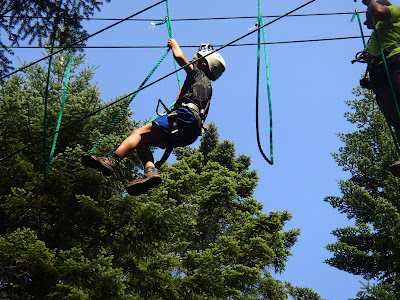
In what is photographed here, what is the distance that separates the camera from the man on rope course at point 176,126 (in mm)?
6137

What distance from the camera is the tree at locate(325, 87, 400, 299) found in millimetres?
15812

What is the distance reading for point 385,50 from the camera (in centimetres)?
696

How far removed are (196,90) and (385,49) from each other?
232cm

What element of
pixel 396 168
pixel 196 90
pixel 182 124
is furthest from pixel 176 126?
pixel 396 168

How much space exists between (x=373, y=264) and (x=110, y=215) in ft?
27.8

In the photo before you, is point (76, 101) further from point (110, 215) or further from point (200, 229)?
point (200, 229)

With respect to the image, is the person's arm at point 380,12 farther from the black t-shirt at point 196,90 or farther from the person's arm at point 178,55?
the person's arm at point 178,55

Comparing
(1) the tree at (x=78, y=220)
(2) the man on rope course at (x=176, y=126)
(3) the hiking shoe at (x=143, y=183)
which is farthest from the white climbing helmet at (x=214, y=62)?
(1) the tree at (x=78, y=220)

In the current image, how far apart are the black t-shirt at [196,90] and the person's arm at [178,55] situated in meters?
0.07

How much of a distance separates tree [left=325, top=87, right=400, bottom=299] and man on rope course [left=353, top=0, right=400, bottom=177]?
8.15 metres

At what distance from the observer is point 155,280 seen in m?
11.8

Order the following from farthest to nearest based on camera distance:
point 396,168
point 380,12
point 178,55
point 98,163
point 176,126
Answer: point 178,55 < point 380,12 < point 176,126 < point 396,168 < point 98,163

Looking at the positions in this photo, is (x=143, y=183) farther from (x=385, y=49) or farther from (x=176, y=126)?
(x=385, y=49)

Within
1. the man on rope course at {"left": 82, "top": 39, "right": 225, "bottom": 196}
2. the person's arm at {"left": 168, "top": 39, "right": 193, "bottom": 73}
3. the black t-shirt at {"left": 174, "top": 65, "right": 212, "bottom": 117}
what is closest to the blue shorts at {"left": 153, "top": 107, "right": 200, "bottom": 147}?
the man on rope course at {"left": 82, "top": 39, "right": 225, "bottom": 196}
